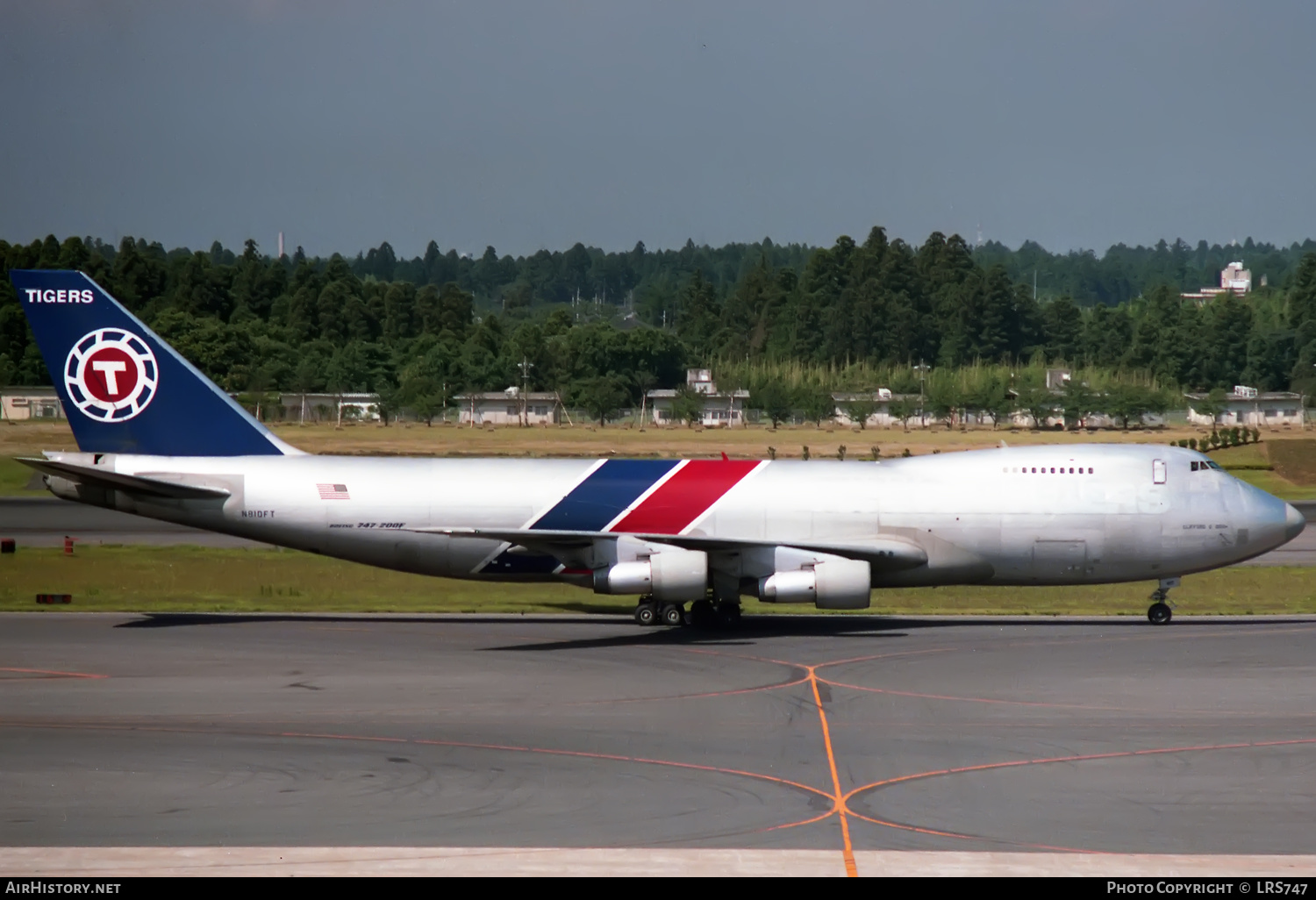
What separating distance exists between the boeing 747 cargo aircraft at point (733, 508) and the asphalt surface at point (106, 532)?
16.6 meters

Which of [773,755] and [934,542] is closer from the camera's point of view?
[773,755]

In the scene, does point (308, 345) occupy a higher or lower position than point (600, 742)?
higher

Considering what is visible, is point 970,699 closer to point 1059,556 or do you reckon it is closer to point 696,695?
point 696,695

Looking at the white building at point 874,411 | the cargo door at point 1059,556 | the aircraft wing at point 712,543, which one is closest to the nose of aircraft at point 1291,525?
the cargo door at point 1059,556

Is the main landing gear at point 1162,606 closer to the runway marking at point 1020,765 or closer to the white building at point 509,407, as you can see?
the runway marking at point 1020,765

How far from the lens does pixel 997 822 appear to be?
18.4m

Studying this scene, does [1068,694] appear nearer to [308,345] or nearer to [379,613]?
[379,613]

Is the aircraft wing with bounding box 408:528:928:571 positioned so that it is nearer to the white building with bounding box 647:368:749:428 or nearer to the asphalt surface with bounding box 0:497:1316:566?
the asphalt surface with bounding box 0:497:1316:566

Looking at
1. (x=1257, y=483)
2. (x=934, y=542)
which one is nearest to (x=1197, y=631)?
(x=934, y=542)

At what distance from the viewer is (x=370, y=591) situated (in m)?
44.1

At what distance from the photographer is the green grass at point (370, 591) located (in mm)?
41156

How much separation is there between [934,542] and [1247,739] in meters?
13.8

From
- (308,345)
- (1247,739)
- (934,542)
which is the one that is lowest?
(1247,739)

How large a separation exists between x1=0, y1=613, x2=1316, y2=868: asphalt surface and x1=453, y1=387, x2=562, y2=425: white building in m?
115
